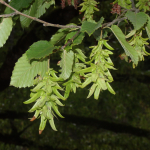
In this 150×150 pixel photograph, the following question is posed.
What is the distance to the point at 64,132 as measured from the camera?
479cm

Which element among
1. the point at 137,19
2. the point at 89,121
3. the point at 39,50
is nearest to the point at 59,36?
the point at 39,50

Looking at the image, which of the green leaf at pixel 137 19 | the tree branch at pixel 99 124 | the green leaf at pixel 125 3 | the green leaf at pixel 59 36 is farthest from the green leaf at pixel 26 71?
the tree branch at pixel 99 124

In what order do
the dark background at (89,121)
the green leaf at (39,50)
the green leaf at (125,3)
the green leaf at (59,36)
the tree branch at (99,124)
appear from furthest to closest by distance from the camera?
the tree branch at (99,124) → the dark background at (89,121) → the green leaf at (125,3) → the green leaf at (59,36) → the green leaf at (39,50)

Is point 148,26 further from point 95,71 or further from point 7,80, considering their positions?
point 7,80

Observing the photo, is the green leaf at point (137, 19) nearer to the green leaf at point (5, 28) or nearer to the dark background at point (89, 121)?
the green leaf at point (5, 28)

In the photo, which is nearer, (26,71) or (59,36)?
(26,71)

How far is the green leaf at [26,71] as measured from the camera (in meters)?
0.91

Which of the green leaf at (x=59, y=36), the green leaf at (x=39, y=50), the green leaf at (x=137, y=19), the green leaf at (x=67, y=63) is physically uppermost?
the green leaf at (x=39, y=50)

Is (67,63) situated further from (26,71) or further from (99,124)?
(99,124)

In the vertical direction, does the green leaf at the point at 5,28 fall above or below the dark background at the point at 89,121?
above

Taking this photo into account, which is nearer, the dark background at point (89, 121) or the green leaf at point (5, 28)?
the green leaf at point (5, 28)

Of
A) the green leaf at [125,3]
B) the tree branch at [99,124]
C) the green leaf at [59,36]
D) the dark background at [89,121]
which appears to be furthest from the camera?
A: the tree branch at [99,124]

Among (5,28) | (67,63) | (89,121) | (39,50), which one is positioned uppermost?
(5,28)

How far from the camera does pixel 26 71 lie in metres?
0.93
